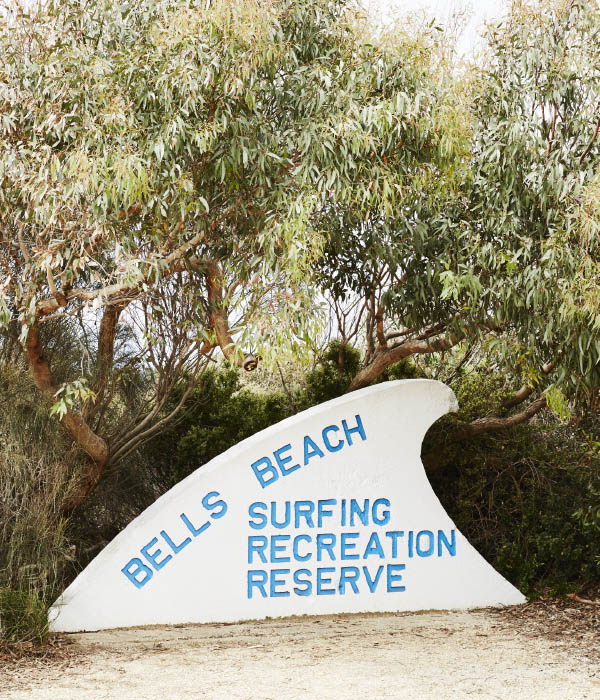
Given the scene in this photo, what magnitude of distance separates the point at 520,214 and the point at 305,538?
369 centimetres

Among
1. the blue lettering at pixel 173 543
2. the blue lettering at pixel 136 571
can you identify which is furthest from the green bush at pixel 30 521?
the blue lettering at pixel 173 543

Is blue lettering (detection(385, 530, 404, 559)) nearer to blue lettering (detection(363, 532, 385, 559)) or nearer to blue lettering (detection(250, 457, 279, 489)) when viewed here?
blue lettering (detection(363, 532, 385, 559))

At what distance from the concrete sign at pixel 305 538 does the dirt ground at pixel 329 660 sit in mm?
207

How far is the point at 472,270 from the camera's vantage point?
806 centimetres

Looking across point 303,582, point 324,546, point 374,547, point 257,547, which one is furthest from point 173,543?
point 374,547

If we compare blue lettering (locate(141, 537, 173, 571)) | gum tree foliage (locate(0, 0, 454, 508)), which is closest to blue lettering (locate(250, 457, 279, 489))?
gum tree foliage (locate(0, 0, 454, 508))

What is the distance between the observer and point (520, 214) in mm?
8328

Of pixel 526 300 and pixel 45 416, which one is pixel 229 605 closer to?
pixel 45 416

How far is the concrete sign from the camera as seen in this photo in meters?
8.12

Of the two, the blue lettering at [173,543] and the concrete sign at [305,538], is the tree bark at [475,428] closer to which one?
the concrete sign at [305,538]

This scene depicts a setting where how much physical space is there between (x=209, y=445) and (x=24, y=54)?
550 cm

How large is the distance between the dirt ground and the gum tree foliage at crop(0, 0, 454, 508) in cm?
219

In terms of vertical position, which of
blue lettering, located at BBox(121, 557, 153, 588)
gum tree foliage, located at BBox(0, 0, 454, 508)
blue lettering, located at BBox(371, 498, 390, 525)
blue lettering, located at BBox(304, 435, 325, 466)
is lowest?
blue lettering, located at BBox(121, 557, 153, 588)

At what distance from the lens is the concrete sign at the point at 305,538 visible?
8.12 meters
